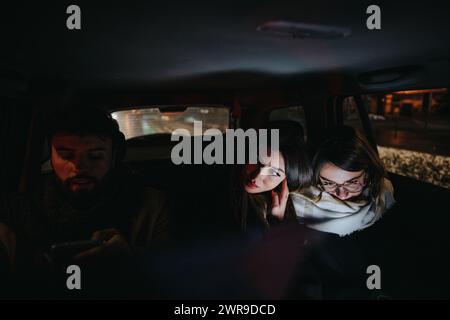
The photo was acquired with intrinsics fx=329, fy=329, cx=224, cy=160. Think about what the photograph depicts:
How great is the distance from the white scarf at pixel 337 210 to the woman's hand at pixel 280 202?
0.07m

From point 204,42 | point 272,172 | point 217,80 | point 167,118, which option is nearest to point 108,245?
point 272,172

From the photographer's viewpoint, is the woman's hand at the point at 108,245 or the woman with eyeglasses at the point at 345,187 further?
the woman with eyeglasses at the point at 345,187

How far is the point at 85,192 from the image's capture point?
7.38ft

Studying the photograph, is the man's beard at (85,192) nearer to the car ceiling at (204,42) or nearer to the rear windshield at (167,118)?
the car ceiling at (204,42)

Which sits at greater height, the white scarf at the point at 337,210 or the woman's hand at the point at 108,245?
the white scarf at the point at 337,210

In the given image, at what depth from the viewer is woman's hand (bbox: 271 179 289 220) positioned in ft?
9.15

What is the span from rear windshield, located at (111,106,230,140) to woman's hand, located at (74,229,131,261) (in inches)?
63.5

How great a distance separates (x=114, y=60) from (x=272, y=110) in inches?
88.8

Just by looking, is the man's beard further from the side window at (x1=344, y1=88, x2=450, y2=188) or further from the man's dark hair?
the side window at (x1=344, y1=88, x2=450, y2=188)

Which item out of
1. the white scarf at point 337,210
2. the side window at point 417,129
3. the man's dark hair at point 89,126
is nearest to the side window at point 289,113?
the side window at point 417,129

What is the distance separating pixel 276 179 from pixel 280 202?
228 mm

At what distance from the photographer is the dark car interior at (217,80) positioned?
5.26 ft

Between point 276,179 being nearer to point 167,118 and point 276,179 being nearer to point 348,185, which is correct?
point 348,185

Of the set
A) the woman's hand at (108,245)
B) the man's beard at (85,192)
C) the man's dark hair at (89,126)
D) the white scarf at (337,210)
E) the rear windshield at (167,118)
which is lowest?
the woman's hand at (108,245)
